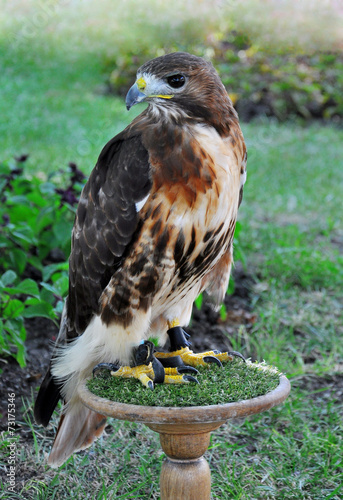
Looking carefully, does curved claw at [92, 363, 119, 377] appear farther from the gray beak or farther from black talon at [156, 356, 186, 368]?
the gray beak

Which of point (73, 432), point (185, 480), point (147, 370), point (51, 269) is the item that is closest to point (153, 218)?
point (147, 370)

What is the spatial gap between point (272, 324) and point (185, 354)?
5.46 feet

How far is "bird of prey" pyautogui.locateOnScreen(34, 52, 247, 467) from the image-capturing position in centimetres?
212

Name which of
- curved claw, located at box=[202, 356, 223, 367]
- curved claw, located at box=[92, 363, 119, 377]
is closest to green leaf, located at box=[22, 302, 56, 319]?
curved claw, located at box=[92, 363, 119, 377]

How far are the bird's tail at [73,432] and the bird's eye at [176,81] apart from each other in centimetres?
139

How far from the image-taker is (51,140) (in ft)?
25.5

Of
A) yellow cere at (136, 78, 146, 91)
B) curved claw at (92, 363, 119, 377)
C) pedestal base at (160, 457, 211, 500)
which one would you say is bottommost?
pedestal base at (160, 457, 211, 500)

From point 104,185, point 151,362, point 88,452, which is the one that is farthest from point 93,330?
point 88,452

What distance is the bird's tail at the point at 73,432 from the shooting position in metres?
2.57

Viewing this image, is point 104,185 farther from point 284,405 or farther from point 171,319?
point 284,405

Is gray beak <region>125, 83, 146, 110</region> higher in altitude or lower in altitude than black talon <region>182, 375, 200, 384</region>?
higher

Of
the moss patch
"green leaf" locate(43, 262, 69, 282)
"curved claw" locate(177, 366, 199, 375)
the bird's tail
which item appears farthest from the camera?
"green leaf" locate(43, 262, 69, 282)

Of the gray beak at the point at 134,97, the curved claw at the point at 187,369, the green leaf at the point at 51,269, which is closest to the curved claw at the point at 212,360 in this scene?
the curved claw at the point at 187,369

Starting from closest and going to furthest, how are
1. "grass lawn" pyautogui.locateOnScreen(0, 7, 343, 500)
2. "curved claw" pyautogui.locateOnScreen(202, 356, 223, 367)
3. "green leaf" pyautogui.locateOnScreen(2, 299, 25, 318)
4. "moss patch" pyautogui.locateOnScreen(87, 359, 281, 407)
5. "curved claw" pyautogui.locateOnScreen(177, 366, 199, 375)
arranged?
1. "moss patch" pyautogui.locateOnScreen(87, 359, 281, 407)
2. "curved claw" pyautogui.locateOnScreen(177, 366, 199, 375)
3. "curved claw" pyautogui.locateOnScreen(202, 356, 223, 367)
4. "grass lawn" pyautogui.locateOnScreen(0, 7, 343, 500)
5. "green leaf" pyautogui.locateOnScreen(2, 299, 25, 318)
